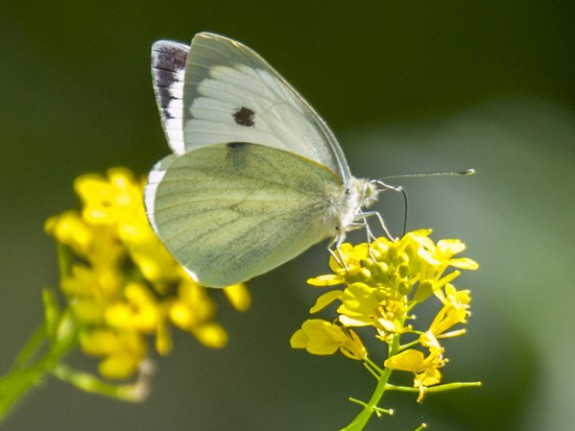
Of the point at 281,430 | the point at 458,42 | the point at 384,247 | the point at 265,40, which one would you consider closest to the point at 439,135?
the point at 458,42

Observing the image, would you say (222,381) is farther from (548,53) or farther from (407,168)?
(548,53)

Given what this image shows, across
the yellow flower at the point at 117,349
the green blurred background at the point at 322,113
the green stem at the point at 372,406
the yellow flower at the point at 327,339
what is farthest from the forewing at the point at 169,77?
the green blurred background at the point at 322,113

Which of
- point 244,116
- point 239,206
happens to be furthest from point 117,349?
point 244,116

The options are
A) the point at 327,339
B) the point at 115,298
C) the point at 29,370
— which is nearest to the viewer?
the point at 327,339

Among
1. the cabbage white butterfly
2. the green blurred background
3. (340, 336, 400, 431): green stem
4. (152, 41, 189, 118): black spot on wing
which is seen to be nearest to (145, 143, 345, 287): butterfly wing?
the cabbage white butterfly

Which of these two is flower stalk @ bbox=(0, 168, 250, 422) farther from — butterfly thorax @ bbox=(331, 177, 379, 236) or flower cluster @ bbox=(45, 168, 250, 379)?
butterfly thorax @ bbox=(331, 177, 379, 236)

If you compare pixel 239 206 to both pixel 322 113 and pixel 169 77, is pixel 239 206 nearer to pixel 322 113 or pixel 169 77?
pixel 169 77

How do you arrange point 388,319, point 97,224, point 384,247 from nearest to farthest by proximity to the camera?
point 388,319, point 384,247, point 97,224
